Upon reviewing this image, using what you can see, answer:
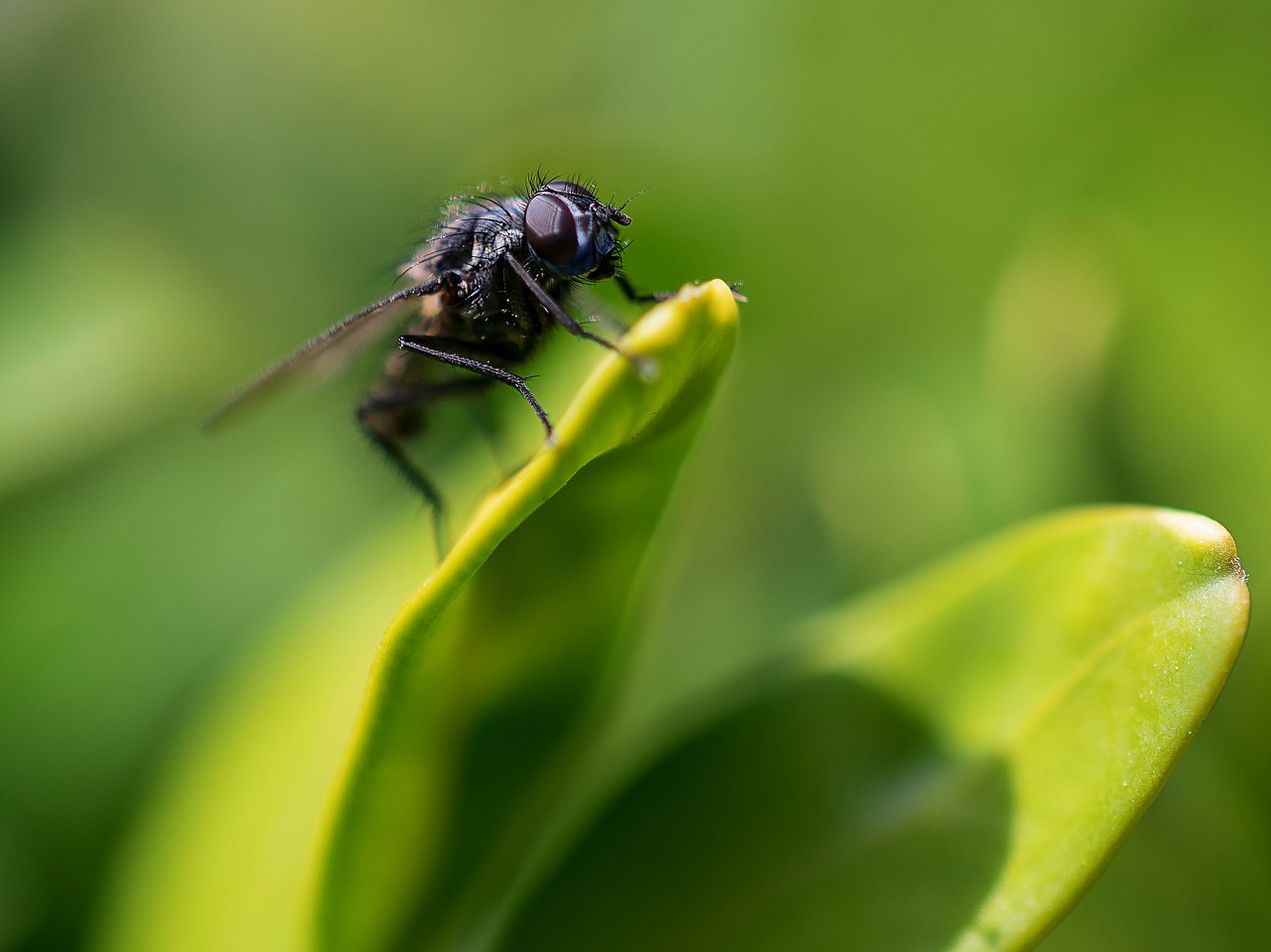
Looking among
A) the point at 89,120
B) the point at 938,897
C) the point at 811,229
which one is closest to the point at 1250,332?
the point at 811,229

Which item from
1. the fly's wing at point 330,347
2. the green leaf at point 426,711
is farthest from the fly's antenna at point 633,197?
the green leaf at point 426,711

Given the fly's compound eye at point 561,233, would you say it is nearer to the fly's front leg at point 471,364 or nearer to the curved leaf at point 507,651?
the fly's front leg at point 471,364

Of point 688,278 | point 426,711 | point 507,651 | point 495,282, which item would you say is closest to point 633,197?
point 688,278

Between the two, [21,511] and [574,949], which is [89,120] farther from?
[574,949]

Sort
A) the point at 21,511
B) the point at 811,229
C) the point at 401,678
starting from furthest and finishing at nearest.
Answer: the point at 811,229 < the point at 21,511 < the point at 401,678

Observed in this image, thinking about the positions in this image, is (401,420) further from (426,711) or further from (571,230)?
(426,711)

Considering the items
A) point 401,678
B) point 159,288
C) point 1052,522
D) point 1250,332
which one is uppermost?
point 159,288

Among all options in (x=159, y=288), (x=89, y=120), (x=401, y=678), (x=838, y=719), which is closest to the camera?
(x=401, y=678)
